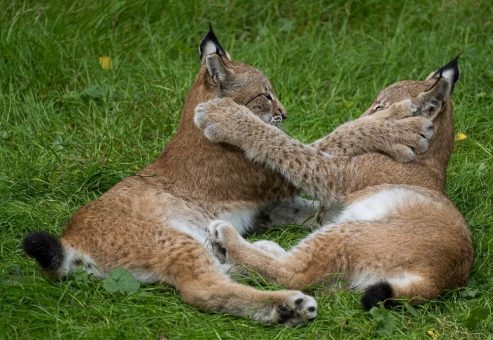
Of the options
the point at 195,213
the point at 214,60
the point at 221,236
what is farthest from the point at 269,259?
the point at 214,60

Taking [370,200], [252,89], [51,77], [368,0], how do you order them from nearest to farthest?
[370,200]
[252,89]
[51,77]
[368,0]

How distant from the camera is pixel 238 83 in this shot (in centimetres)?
650

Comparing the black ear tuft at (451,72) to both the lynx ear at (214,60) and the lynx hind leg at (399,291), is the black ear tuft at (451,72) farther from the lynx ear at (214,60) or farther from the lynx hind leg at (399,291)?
the lynx hind leg at (399,291)

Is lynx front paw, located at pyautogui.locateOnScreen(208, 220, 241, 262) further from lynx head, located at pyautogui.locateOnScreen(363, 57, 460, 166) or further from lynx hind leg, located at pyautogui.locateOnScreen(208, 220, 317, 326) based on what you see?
lynx head, located at pyautogui.locateOnScreen(363, 57, 460, 166)

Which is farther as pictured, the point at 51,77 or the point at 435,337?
the point at 51,77

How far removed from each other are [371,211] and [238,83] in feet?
3.97

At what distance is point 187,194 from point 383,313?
144cm

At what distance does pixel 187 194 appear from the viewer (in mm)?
6102

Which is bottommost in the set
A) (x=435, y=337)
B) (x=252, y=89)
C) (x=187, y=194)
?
(x=435, y=337)

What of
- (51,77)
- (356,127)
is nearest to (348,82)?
(356,127)

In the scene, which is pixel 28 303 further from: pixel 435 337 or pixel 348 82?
pixel 348 82

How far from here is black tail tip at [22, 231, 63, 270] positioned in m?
5.25

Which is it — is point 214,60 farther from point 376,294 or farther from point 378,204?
point 376,294

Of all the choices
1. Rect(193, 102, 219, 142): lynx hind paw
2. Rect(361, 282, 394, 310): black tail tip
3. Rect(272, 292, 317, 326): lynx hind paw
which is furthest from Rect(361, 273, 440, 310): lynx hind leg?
Rect(193, 102, 219, 142): lynx hind paw
